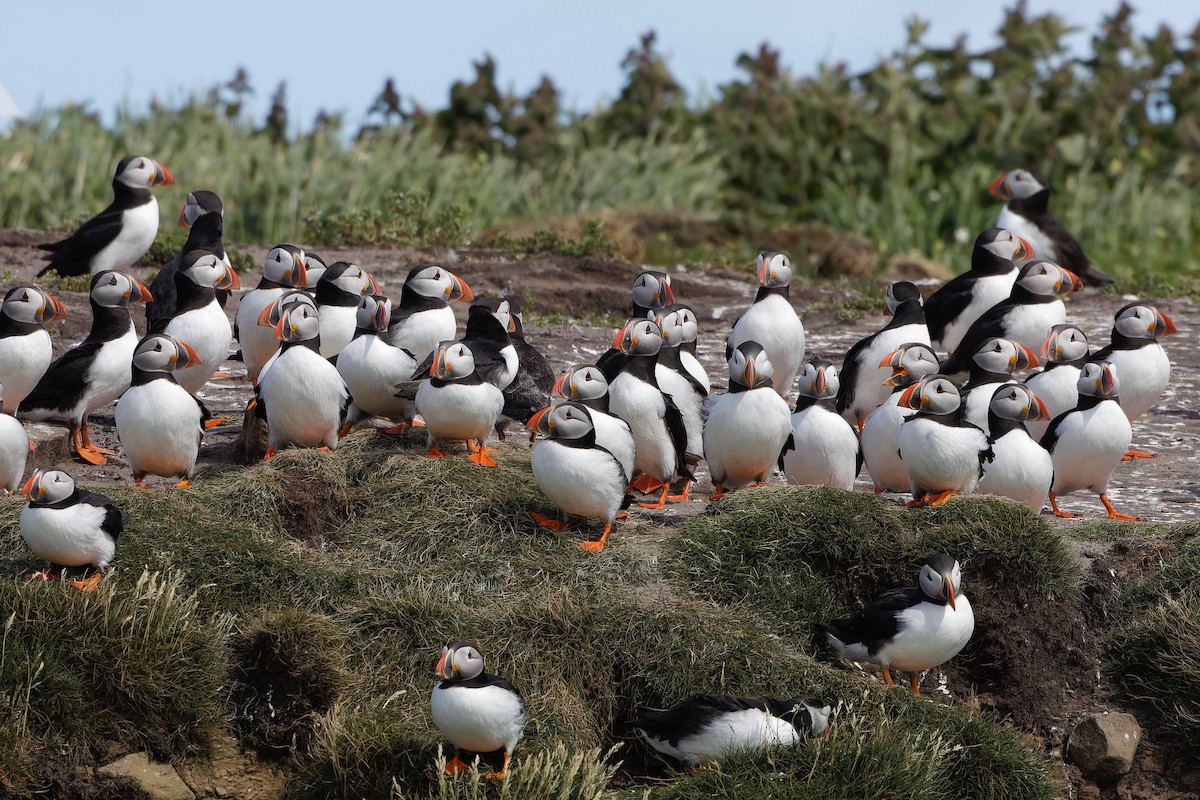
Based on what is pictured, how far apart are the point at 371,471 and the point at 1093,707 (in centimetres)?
358

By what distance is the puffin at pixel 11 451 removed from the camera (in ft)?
23.9

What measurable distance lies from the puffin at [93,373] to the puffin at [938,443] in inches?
162

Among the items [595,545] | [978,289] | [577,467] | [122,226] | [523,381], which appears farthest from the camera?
[122,226]

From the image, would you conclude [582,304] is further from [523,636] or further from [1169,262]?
[1169,262]

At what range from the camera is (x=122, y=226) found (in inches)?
440

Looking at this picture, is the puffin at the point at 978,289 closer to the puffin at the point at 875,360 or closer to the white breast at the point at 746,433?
the puffin at the point at 875,360

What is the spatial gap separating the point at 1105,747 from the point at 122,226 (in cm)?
763

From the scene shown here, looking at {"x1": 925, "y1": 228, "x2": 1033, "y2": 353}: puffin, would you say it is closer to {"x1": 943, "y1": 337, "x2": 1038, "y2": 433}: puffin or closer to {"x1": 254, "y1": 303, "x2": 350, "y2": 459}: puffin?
{"x1": 943, "y1": 337, "x2": 1038, "y2": 433}: puffin

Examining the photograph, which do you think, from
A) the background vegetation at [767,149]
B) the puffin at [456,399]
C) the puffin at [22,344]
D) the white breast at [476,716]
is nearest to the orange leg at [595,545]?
the puffin at [456,399]

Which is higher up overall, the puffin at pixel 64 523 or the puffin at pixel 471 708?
the puffin at pixel 64 523

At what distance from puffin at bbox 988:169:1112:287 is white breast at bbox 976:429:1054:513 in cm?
471

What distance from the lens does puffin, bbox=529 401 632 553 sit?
703cm

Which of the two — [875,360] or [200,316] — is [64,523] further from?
[875,360]

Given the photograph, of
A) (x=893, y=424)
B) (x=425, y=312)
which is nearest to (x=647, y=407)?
(x=893, y=424)
